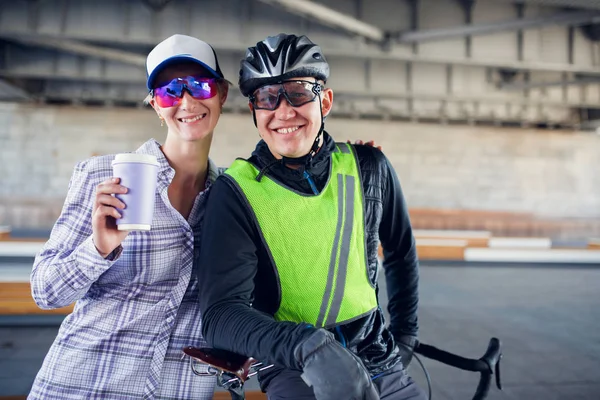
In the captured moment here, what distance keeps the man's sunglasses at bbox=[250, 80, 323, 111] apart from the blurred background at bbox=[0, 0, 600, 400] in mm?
2876

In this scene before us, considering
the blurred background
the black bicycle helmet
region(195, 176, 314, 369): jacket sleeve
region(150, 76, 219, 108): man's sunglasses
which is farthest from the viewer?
the blurred background

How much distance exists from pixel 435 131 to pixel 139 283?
20.7 m

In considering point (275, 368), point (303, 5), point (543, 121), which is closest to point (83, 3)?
point (303, 5)

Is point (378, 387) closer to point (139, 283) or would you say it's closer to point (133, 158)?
point (139, 283)

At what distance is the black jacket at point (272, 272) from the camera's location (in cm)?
149

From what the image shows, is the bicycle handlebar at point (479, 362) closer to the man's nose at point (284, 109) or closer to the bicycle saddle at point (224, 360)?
the bicycle saddle at point (224, 360)

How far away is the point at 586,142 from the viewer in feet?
72.0

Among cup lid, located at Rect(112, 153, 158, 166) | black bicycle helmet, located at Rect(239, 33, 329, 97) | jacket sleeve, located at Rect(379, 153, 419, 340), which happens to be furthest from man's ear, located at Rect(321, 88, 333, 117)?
cup lid, located at Rect(112, 153, 158, 166)

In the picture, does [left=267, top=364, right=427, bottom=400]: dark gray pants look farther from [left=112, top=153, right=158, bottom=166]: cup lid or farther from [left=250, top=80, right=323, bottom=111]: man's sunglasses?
[left=250, top=80, right=323, bottom=111]: man's sunglasses

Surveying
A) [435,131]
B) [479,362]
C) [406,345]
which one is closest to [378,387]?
[406,345]

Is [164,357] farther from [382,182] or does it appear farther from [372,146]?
[372,146]

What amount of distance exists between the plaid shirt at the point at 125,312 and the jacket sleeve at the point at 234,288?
10.3 inches

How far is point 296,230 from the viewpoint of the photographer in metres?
1.88

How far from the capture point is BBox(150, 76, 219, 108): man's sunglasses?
207 centimetres
